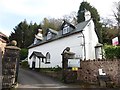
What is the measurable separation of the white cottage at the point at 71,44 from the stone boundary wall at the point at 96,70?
315cm

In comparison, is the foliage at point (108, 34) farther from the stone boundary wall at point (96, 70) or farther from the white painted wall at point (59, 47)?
the stone boundary wall at point (96, 70)

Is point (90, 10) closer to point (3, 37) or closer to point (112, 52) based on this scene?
point (112, 52)

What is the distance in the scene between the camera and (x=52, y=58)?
27.3 m

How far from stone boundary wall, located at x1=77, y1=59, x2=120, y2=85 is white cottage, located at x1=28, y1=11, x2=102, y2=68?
3152mm

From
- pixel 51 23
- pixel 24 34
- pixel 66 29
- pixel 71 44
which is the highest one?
pixel 51 23

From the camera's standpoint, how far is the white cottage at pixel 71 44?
22750mm

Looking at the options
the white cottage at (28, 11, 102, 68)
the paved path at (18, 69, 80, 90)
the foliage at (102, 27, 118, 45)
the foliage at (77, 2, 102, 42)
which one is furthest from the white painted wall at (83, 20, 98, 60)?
the foliage at (102, 27, 118, 45)

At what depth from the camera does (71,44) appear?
2377cm

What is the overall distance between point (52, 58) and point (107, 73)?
13.0m

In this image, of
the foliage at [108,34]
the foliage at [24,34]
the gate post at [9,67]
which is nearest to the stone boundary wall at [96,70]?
the gate post at [9,67]

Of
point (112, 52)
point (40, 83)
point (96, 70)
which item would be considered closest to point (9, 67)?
point (40, 83)

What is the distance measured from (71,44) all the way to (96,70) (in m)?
7.90

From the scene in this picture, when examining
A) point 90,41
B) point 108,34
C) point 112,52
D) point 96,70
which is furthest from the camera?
point 108,34

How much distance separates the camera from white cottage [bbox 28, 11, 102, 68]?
22.8 meters
